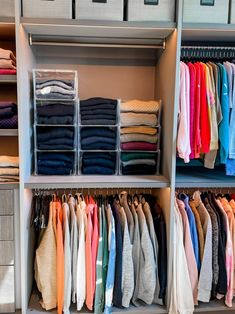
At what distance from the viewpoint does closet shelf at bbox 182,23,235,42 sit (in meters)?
1.56

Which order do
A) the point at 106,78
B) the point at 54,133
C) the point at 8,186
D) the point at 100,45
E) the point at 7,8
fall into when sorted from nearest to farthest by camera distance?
1. the point at 7,8
2. the point at 8,186
3. the point at 54,133
4. the point at 100,45
5. the point at 106,78

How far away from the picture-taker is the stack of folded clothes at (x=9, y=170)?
162cm

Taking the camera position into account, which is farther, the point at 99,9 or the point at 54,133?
the point at 54,133

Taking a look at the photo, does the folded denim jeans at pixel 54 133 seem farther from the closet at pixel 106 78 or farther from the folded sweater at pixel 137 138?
the folded sweater at pixel 137 138

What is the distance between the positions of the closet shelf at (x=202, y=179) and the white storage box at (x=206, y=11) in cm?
84

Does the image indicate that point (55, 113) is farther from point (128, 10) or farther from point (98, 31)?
point (128, 10)

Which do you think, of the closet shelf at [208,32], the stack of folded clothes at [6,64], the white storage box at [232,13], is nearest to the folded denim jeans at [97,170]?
the stack of folded clothes at [6,64]

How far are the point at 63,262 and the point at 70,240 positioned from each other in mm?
119

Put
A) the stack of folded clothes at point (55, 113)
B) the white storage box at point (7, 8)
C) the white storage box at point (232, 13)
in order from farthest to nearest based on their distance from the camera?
the stack of folded clothes at point (55, 113)
the white storage box at point (232, 13)
the white storage box at point (7, 8)

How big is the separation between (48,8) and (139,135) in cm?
81

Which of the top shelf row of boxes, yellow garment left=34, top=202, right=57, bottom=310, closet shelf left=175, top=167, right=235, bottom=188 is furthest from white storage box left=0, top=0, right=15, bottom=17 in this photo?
closet shelf left=175, top=167, right=235, bottom=188

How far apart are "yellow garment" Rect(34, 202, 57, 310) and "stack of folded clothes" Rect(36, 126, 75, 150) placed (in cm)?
37

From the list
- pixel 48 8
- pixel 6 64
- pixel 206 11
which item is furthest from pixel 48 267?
pixel 206 11

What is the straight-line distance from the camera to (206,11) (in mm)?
1565
